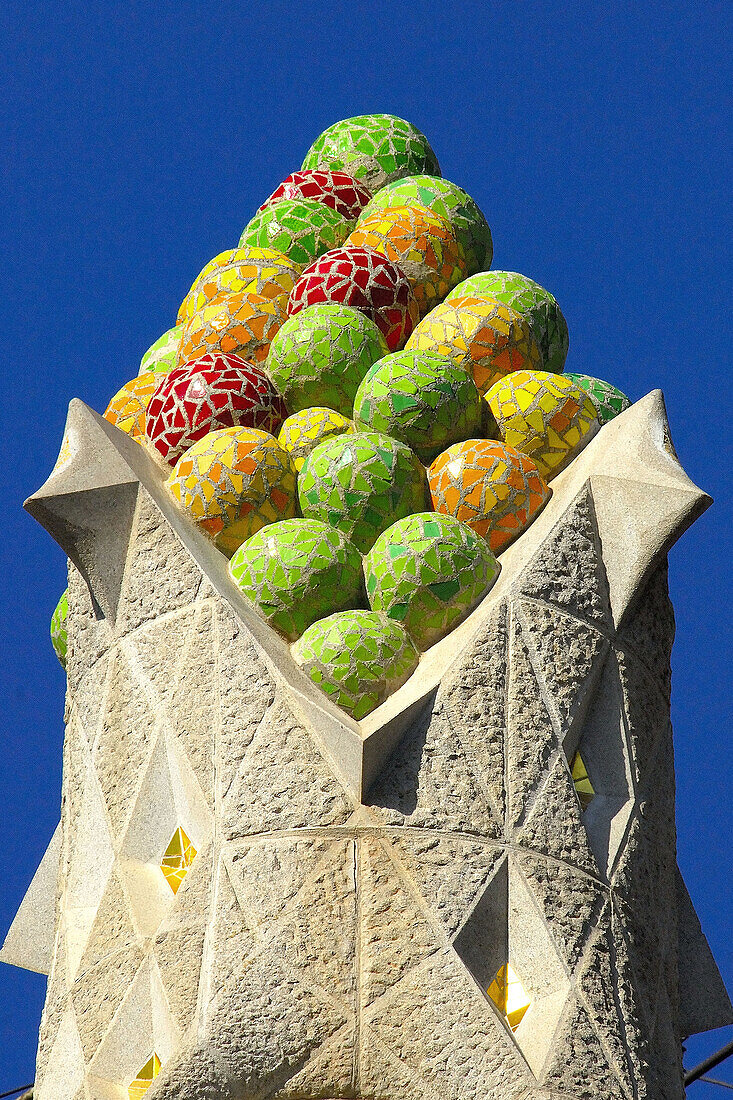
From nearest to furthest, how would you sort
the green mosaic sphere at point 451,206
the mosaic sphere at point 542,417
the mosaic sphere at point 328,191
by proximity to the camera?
the mosaic sphere at point 542,417 < the green mosaic sphere at point 451,206 < the mosaic sphere at point 328,191

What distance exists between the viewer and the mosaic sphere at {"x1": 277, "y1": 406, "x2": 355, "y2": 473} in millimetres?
5473

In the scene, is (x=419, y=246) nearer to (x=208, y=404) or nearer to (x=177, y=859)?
(x=208, y=404)

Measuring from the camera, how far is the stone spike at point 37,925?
600cm

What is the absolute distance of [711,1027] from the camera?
5.38m

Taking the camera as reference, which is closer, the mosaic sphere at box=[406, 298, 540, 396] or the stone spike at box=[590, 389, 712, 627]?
the stone spike at box=[590, 389, 712, 627]

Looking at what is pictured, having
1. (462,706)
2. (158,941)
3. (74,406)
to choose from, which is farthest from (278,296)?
(158,941)

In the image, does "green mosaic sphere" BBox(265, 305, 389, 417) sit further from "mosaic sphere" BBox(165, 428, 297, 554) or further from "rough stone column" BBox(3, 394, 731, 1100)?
"rough stone column" BBox(3, 394, 731, 1100)

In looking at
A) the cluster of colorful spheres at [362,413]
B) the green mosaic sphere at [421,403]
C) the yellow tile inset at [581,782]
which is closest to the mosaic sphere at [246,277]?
the cluster of colorful spheres at [362,413]

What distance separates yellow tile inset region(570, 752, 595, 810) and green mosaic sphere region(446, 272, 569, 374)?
1571 mm

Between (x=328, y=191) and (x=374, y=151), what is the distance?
343 mm

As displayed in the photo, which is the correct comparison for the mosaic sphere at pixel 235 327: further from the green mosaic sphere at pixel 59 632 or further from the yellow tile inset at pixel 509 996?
the yellow tile inset at pixel 509 996

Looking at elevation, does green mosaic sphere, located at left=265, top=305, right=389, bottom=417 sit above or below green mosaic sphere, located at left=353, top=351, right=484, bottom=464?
above

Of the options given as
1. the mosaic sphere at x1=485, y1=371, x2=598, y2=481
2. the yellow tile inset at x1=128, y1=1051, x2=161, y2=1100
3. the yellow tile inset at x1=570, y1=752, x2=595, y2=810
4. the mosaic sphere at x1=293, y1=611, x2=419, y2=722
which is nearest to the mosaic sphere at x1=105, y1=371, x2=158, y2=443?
the mosaic sphere at x1=485, y1=371, x2=598, y2=481

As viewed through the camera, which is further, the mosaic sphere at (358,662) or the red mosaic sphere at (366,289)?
the red mosaic sphere at (366,289)
